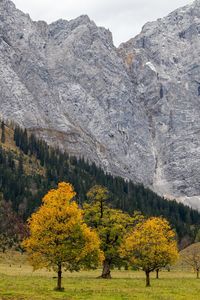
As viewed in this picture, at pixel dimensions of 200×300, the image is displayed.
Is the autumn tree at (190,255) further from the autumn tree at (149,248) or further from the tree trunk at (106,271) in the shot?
the autumn tree at (149,248)

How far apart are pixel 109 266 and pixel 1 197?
114 m

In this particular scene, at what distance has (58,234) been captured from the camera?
48.0m

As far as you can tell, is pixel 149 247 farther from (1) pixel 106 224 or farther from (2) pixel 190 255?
(2) pixel 190 255


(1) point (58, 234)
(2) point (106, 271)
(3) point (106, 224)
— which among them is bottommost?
(2) point (106, 271)

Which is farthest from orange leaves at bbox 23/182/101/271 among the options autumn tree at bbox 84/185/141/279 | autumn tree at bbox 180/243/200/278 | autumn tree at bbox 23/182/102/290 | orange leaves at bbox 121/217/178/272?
autumn tree at bbox 180/243/200/278

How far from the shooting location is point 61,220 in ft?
158

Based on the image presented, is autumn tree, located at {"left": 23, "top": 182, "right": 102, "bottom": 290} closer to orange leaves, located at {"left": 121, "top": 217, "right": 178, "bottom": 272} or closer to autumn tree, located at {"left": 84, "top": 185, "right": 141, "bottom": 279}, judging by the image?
orange leaves, located at {"left": 121, "top": 217, "right": 178, "bottom": 272}

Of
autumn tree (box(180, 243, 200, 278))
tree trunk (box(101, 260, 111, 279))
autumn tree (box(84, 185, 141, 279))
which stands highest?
autumn tree (box(84, 185, 141, 279))

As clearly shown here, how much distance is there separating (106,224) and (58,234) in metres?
34.8

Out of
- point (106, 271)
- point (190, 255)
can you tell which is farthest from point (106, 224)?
point (190, 255)

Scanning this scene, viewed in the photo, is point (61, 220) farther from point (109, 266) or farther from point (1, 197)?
point (1, 197)

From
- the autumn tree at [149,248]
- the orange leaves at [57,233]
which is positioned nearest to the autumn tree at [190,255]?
the autumn tree at [149,248]

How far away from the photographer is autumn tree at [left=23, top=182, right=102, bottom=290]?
156 feet

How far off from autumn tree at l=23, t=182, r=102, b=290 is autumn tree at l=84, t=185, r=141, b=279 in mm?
31427
